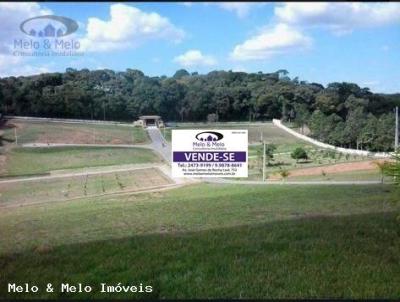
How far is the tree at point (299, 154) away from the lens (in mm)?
11860

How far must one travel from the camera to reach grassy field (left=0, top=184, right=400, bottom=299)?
4.20 metres

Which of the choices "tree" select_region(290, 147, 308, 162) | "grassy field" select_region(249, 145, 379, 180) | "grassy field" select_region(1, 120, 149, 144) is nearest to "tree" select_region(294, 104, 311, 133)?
"grassy field" select_region(249, 145, 379, 180)

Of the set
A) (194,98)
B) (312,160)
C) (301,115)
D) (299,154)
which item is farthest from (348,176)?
(194,98)

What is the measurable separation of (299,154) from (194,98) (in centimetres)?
407

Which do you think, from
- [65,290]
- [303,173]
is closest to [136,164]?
[303,173]

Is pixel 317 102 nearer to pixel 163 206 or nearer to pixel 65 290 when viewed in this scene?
pixel 163 206

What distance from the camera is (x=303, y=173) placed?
1216cm

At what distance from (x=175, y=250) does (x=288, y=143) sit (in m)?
6.53

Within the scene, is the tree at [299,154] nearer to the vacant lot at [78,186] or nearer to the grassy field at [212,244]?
the grassy field at [212,244]

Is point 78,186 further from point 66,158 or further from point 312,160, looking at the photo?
point 312,160

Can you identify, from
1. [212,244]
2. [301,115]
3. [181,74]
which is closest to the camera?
[212,244]

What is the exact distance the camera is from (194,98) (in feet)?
30.2

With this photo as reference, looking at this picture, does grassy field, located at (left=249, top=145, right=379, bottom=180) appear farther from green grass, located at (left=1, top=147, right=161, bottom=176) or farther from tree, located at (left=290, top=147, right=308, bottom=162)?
green grass, located at (left=1, top=147, right=161, bottom=176)

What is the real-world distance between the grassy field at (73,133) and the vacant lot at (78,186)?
708 mm
